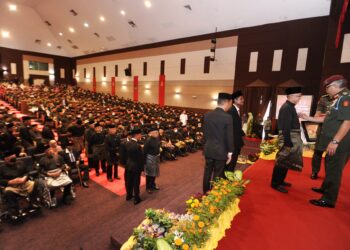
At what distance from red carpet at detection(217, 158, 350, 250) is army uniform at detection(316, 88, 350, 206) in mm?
273

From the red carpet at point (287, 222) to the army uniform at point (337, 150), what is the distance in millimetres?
273

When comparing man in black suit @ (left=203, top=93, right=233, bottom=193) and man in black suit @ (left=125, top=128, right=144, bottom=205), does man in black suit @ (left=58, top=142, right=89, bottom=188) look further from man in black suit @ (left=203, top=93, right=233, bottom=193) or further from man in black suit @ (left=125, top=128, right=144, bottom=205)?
man in black suit @ (left=203, top=93, right=233, bottom=193)

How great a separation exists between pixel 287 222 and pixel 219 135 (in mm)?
1300

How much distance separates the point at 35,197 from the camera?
416 cm

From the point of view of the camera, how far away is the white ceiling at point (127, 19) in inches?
451

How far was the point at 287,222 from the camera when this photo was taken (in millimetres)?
2354

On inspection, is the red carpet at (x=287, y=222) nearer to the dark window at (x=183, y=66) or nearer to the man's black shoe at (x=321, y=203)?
the man's black shoe at (x=321, y=203)

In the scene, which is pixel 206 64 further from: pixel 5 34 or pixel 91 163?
pixel 5 34

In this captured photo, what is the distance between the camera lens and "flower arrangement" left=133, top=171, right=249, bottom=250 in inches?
70.1

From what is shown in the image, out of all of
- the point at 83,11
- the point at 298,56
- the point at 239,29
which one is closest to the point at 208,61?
the point at 239,29

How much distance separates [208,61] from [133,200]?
1350 centimetres

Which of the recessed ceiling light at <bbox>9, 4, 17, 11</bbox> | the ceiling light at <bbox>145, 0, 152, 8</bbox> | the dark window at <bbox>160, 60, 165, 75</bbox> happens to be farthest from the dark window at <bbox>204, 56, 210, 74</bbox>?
the recessed ceiling light at <bbox>9, 4, 17, 11</bbox>

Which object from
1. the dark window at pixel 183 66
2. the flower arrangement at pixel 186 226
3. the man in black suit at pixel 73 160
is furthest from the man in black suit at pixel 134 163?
the dark window at pixel 183 66

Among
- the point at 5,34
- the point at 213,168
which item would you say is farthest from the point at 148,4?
the point at 5,34
